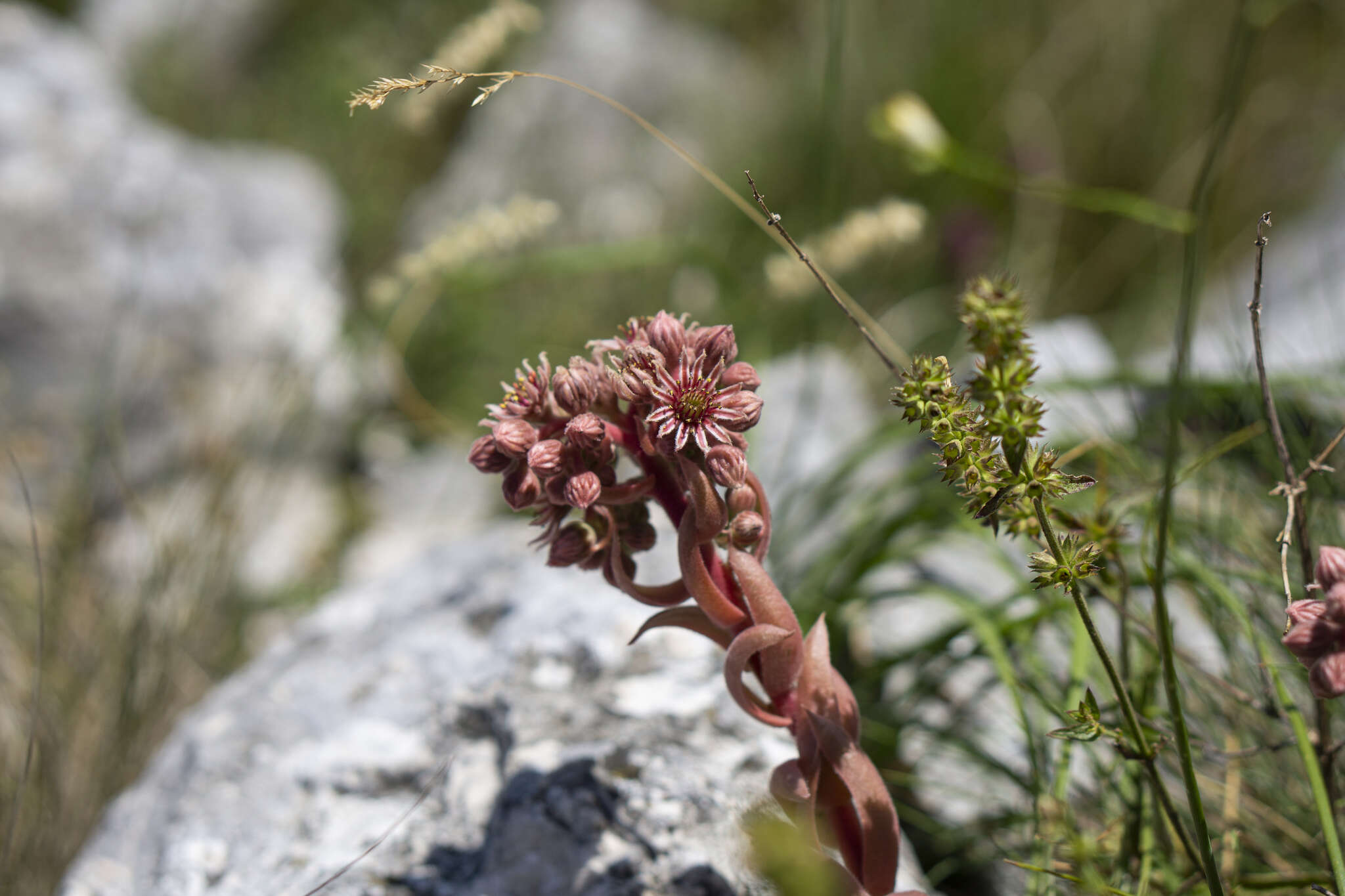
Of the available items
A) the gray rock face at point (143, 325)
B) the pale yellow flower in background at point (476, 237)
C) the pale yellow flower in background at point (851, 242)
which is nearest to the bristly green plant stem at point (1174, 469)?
the pale yellow flower in background at point (851, 242)

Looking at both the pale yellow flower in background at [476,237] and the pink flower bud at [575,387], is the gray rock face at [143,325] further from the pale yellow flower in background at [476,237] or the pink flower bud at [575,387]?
the pink flower bud at [575,387]

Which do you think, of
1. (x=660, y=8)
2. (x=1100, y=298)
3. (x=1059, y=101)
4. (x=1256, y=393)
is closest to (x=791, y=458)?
(x=1256, y=393)

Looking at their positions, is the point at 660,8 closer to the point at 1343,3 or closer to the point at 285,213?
the point at 285,213

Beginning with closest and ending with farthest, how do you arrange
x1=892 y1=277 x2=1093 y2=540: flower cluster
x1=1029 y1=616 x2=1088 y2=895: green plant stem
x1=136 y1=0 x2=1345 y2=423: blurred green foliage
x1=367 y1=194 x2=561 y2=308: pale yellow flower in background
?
x1=892 y1=277 x2=1093 y2=540: flower cluster → x1=1029 y1=616 x2=1088 y2=895: green plant stem → x1=367 y1=194 x2=561 y2=308: pale yellow flower in background → x1=136 y1=0 x2=1345 y2=423: blurred green foliage

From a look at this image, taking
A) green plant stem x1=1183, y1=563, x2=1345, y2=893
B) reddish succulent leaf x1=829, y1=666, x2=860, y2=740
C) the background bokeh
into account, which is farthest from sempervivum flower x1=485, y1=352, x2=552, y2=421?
the background bokeh

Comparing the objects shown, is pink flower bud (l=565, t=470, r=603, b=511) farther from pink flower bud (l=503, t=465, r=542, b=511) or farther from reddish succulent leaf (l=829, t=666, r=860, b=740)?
reddish succulent leaf (l=829, t=666, r=860, b=740)
